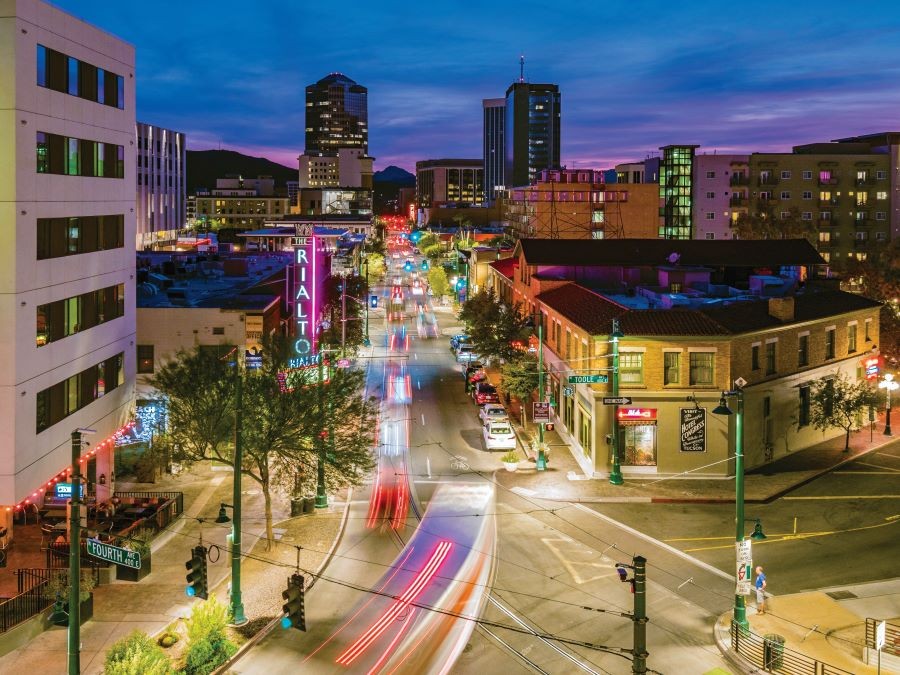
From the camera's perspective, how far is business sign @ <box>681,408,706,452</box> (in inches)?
1626

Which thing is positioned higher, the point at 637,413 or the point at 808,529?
the point at 637,413

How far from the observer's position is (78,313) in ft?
105

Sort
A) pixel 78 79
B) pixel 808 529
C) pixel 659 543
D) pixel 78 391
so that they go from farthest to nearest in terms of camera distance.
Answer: pixel 808 529
pixel 78 391
pixel 659 543
pixel 78 79

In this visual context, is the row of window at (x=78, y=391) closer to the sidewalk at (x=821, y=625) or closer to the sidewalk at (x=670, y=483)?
the sidewalk at (x=670, y=483)

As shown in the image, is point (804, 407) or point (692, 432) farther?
point (804, 407)

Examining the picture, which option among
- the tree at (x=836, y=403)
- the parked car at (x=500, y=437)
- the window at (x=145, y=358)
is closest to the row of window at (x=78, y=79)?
the window at (x=145, y=358)

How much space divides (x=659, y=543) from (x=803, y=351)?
19.9 meters

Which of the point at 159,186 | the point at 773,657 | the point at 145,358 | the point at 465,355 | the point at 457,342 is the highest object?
the point at 159,186

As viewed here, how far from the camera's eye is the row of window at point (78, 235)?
29156mm

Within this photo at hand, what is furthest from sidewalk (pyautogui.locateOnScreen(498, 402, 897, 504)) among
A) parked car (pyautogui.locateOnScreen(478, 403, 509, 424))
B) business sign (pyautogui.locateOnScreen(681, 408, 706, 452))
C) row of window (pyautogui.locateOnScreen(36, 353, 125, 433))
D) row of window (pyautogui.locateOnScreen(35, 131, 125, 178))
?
row of window (pyautogui.locateOnScreen(35, 131, 125, 178))

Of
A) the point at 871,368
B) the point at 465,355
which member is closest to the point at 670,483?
the point at 871,368

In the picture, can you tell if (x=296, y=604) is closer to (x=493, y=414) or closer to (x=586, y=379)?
(x=586, y=379)

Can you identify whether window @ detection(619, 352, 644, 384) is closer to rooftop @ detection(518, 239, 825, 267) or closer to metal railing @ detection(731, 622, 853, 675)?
metal railing @ detection(731, 622, 853, 675)

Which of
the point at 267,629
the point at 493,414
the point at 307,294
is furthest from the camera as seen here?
the point at 493,414
